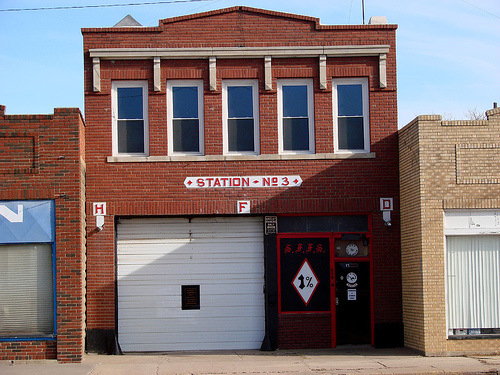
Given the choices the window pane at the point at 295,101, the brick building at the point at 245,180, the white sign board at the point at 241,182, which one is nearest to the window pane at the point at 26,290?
the brick building at the point at 245,180

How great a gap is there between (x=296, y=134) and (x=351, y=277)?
3830 mm

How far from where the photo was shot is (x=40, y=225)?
15.0 m

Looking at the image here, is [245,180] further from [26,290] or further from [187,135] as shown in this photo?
[26,290]

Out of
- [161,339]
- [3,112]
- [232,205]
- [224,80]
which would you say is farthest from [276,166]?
[3,112]

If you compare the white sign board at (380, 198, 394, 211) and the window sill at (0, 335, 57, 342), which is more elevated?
the white sign board at (380, 198, 394, 211)

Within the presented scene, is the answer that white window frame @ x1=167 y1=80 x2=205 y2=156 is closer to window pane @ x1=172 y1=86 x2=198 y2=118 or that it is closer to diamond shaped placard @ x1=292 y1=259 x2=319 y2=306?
window pane @ x1=172 y1=86 x2=198 y2=118

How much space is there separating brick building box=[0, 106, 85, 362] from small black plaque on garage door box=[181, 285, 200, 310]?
2.57 m

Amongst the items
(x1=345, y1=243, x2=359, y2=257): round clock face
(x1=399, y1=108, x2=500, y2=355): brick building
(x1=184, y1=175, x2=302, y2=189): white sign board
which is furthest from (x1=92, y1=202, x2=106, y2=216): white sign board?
(x1=399, y1=108, x2=500, y2=355): brick building

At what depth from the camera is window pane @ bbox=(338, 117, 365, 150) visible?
16859 mm

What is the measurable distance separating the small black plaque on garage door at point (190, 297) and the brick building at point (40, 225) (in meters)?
2.57

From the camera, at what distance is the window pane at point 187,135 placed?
16.7 metres

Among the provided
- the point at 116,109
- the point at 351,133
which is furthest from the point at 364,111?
the point at 116,109

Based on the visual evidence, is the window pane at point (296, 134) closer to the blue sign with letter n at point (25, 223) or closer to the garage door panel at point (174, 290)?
the garage door panel at point (174, 290)

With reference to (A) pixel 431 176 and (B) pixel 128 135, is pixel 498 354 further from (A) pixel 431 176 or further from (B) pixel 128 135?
(B) pixel 128 135
